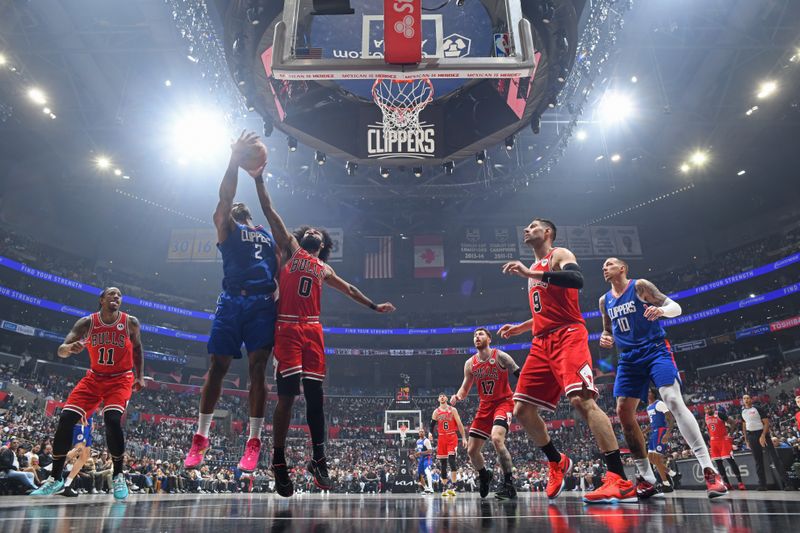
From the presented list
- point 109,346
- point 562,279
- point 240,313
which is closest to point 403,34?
point 562,279

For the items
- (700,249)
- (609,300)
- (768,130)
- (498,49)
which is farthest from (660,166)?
(609,300)

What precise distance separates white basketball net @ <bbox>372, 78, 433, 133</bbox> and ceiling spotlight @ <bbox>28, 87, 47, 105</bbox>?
2019cm

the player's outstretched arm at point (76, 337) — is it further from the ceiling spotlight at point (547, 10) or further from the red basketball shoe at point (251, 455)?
the ceiling spotlight at point (547, 10)

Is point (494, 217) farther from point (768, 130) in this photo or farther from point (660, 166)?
point (768, 130)

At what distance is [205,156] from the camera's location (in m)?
26.0

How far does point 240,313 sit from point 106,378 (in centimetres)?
273

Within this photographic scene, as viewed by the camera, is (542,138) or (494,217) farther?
(494,217)

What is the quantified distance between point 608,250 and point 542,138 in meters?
11.0

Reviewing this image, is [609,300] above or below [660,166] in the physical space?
below

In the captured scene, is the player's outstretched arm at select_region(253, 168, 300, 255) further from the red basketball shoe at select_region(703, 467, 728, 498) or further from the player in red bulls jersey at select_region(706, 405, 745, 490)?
the player in red bulls jersey at select_region(706, 405, 745, 490)

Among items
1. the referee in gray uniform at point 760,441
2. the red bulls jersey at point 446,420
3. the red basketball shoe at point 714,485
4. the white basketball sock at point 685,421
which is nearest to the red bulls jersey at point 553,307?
the white basketball sock at point 685,421

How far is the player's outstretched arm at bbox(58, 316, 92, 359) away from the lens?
5.58 m

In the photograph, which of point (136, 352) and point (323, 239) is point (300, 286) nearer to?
point (323, 239)

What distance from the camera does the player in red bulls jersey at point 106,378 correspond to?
557 centimetres
